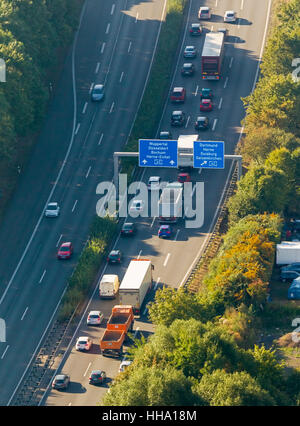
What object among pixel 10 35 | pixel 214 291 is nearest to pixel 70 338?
pixel 214 291

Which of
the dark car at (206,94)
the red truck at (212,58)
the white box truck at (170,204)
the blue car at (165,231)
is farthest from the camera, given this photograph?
the red truck at (212,58)

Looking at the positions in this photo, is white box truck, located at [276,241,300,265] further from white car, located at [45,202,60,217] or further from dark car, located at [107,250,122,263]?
white car, located at [45,202,60,217]

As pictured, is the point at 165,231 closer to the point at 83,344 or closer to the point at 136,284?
the point at 136,284

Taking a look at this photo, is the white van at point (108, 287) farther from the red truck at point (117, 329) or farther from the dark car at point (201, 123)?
the dark car at point (201, 123)

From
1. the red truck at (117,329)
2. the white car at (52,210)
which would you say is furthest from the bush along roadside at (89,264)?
the red truck at (117,329)

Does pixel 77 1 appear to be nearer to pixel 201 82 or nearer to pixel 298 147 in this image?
pixel 201 82

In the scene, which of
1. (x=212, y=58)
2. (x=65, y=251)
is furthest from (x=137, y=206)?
(x=212, y=58)

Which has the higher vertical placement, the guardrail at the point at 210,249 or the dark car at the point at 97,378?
the guardrail at the point at 210,249
